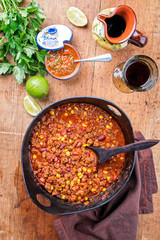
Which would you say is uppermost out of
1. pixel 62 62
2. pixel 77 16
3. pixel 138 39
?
pixel 77 16

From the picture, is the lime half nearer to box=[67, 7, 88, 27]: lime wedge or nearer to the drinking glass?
box=[67, 7, 88, 27]: lime wedge

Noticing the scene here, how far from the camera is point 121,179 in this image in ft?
8.23

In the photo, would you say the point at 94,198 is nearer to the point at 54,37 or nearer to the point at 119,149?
the point at 119,149

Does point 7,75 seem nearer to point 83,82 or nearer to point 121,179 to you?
point 83,82

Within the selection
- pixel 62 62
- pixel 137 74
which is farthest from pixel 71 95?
pixel 137 74

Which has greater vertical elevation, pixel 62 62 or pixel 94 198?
pixel 62 62

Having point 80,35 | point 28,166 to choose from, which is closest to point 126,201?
point 28,166

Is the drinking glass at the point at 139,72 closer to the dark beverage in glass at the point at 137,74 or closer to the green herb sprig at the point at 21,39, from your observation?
the dark beverage in glass at the point at 137,74

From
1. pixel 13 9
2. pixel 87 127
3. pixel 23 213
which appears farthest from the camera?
pixel 23 213

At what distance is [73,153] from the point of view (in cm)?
247

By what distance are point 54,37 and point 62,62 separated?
0.89ft

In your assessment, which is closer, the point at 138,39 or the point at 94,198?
the point at 138,39

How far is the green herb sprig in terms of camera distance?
2.31 m

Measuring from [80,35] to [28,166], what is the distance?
5.10 feet
